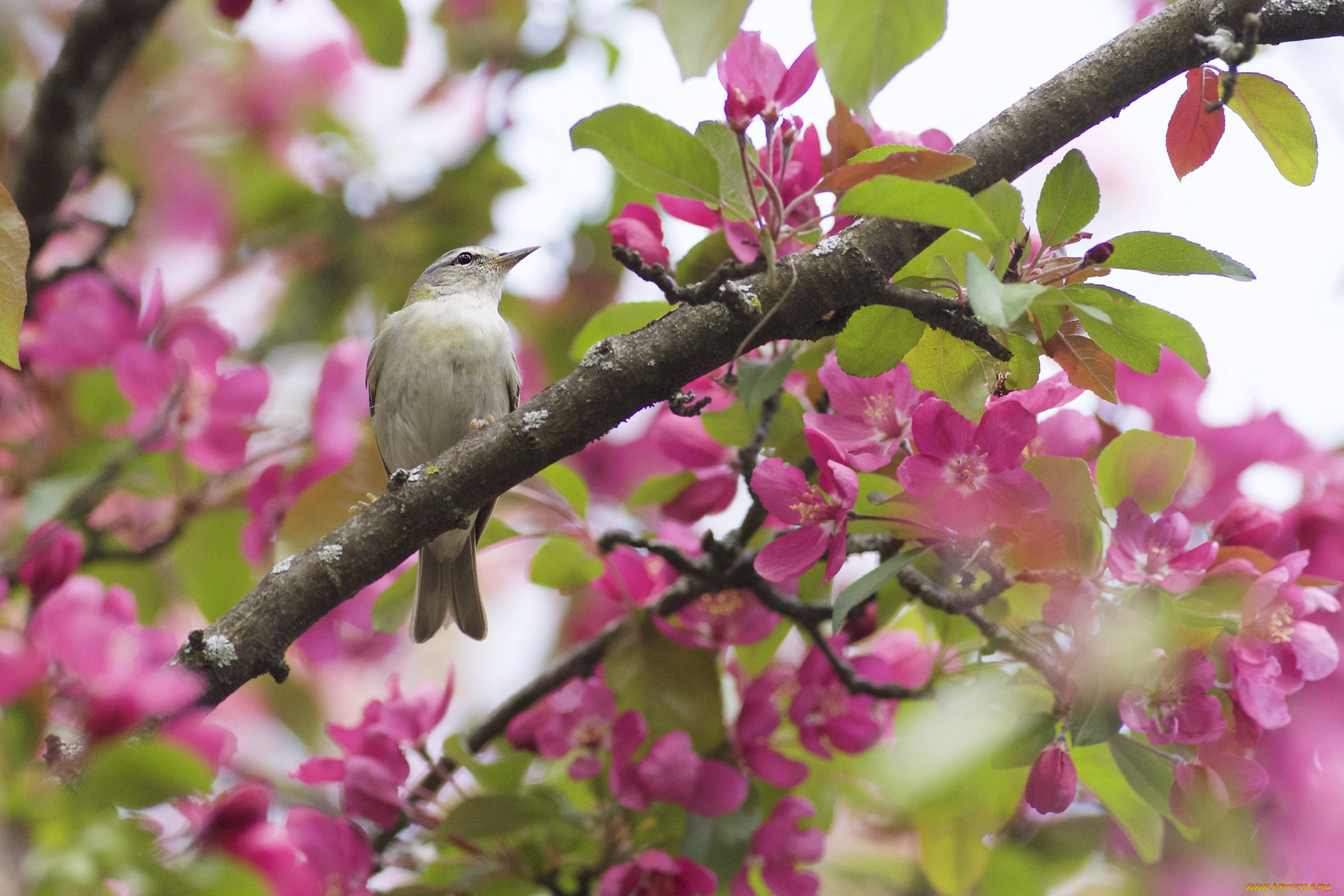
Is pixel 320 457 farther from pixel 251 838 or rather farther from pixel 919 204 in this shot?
pixel 919 204

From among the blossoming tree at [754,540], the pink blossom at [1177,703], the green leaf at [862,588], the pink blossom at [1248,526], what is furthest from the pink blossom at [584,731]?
the pink blossom at [1248,526]

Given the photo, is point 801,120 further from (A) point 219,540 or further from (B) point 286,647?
(A) point 219,540

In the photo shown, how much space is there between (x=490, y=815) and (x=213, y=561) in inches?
49.1

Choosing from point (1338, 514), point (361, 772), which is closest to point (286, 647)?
point (361, 772)

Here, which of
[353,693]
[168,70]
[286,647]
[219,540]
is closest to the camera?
[286,647]

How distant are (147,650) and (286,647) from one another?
2.32ft

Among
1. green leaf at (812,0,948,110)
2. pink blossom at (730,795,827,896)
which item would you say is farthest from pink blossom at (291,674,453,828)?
green leaf at (812,0,948,110)

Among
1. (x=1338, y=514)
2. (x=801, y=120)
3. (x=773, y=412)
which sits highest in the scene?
(x=801, y=120)

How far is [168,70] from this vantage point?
13.3ft

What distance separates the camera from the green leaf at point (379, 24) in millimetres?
2730

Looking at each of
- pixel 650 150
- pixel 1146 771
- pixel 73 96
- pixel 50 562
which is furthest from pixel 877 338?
pixel 73 96

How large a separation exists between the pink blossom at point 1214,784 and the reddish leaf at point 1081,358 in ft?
2.37

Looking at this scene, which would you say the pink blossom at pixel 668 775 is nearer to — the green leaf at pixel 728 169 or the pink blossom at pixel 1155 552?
the pink blossom at pixel 1155 552

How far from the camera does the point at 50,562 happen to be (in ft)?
7.98
